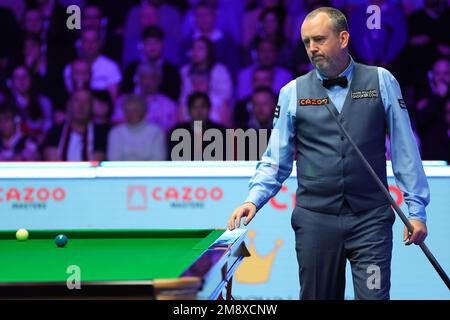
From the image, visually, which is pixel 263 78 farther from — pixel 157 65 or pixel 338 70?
pixel 338 70

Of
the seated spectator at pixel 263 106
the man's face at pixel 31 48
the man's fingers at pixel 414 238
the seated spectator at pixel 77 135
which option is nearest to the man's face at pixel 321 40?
the man's fingers at pixel 414 238

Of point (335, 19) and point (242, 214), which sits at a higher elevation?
point (335, 19)

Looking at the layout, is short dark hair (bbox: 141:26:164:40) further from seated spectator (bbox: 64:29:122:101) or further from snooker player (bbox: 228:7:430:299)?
snooker player (bbox: 228:7:430:299)

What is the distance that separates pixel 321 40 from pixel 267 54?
3821 millimetres

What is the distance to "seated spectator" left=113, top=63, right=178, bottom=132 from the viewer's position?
6.76 metres

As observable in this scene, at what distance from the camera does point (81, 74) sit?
7.03 metres

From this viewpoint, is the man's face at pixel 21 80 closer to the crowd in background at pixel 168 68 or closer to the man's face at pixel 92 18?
the crowd in background at pixel 168 68

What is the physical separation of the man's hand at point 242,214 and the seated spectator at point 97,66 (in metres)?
4.12

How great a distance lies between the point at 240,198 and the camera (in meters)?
5.03

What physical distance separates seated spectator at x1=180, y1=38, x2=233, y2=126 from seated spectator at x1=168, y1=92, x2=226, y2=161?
15 cm

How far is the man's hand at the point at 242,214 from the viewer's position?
2.90 meters

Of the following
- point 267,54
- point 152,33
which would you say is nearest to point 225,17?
point 267,54
